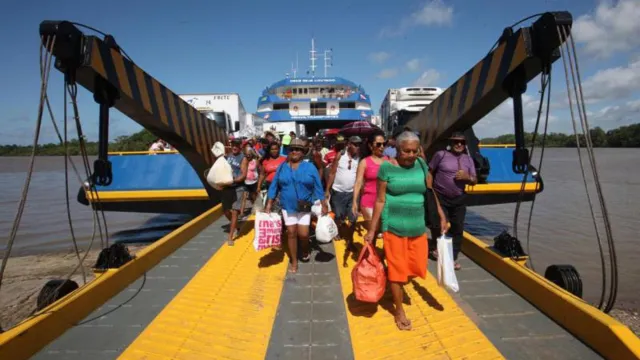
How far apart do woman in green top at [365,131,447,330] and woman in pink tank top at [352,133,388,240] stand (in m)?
1.26

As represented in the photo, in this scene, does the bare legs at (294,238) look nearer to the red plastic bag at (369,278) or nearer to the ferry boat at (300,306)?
the ferry boat at (300,306)

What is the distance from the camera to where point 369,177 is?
4410mm

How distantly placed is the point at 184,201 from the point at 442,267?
241 inches

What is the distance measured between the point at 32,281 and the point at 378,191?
21.0 feet

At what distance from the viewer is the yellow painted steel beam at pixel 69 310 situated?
8.09 ft

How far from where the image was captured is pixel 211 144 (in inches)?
246

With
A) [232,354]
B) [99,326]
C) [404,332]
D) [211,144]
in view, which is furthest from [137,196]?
[404,332]

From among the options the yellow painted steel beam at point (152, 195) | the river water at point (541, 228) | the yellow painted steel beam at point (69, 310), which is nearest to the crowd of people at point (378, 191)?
the yellow painted steel beam at point (69, 310)

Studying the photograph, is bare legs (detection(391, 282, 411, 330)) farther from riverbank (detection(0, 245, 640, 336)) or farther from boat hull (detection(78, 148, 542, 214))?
boat hull (detection(78, 148, 542, 214))

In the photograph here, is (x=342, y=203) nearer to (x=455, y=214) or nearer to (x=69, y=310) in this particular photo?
(x=455, y=214)

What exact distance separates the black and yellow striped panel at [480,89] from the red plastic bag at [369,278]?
197cm

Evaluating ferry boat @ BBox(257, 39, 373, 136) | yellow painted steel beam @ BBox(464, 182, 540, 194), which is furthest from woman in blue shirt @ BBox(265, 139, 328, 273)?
ferry boat @ BBox(257, 39, 373, 136)

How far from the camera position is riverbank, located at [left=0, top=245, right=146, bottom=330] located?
5.09m

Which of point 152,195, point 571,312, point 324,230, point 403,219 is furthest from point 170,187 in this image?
point 571,312
